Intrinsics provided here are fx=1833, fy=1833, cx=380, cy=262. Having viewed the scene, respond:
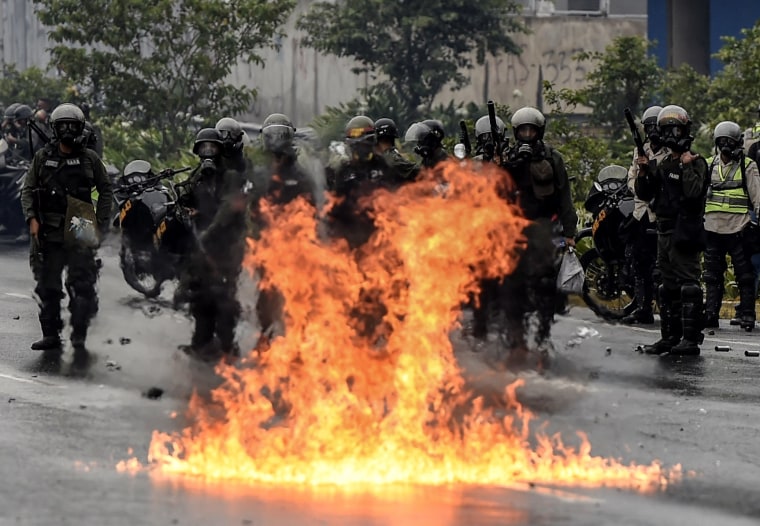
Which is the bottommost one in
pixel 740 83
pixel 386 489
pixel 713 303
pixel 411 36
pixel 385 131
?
pixel 713 303

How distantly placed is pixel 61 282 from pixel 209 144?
5.44ft

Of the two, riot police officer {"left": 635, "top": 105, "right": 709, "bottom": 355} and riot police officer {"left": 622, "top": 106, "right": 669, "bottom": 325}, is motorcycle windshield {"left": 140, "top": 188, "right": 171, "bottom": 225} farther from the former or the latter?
riot police officer {"left": 635, "top": 105, "right": 709, "bottom": 355}

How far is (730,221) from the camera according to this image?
17.3 meters

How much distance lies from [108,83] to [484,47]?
484 inches

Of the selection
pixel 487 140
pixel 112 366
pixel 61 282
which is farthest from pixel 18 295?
pixel 112 366

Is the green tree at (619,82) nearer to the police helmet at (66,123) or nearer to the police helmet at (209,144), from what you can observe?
the police helmet at (209,144)

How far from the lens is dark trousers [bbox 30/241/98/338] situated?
14.5 m

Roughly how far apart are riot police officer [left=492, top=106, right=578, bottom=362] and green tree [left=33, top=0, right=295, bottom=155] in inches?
722

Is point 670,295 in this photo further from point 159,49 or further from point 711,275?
point 159,49

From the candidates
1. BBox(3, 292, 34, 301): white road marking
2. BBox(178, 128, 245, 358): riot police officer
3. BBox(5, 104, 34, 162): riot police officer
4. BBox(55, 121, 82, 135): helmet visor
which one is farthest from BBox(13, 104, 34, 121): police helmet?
BBox(55, 121, 82, 135): helmet visor

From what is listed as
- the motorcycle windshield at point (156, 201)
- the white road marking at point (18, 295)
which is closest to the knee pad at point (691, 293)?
the motorcycle windshield at point (156, 201)

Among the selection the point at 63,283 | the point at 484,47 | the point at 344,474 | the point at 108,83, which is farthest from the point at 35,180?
the point at 484,47

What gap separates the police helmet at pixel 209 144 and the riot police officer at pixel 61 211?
79 cm

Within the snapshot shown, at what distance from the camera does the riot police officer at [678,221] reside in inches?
562
